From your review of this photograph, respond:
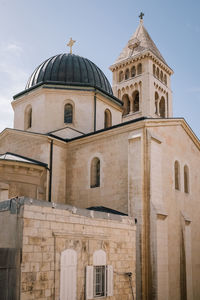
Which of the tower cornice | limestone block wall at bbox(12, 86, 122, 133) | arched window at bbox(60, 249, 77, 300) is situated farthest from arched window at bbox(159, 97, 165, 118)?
arched window at bbox(60, 249, 77, 300)

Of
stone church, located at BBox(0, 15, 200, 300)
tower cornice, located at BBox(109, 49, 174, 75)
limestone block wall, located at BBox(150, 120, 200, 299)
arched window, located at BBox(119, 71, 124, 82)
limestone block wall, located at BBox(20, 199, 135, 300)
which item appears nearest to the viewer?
limestone block wall, located at BBox(20, 199, 135, 300)

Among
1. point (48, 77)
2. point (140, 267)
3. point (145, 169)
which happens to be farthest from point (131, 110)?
point (140, 267)

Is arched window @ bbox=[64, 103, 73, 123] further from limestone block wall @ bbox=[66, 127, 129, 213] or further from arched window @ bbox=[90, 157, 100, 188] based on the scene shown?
arched window @ bbox=[90, 157, 100, 188]

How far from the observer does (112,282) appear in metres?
11.9

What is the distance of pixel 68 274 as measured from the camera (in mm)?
10547

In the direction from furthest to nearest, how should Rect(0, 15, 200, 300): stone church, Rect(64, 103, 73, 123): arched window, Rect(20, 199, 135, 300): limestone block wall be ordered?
Rect(64, 103, 73, 123): arched window, Rect(0, 15, 200, 300): stone church, Rect(20, 199, 135, 300): limestone block wall

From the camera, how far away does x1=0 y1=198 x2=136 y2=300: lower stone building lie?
371 inches

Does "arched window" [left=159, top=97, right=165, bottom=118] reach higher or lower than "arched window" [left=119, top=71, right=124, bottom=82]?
lower

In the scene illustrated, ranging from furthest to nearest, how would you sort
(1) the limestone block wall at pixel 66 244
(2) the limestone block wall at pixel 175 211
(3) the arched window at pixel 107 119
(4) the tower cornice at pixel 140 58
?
(4) the tower cornice at pixel 140 58 → (3) the arched window at pixel 107 119 → (2) the limestone block wall at pixel 175 211 → (1) the limestone block wall at pixel 66 244

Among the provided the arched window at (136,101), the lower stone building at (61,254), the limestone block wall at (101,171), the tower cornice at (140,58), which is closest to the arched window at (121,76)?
the tower cornice at (140,58)

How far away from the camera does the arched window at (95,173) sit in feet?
60.1

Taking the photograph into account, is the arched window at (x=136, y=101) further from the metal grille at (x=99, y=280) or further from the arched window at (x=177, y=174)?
the metal grille at (x=99, y=280)

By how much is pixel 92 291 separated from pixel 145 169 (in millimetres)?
6412

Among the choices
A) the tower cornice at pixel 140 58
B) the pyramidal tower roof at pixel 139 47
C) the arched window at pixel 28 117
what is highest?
the pyramidal tower roof at pixel 139 47
